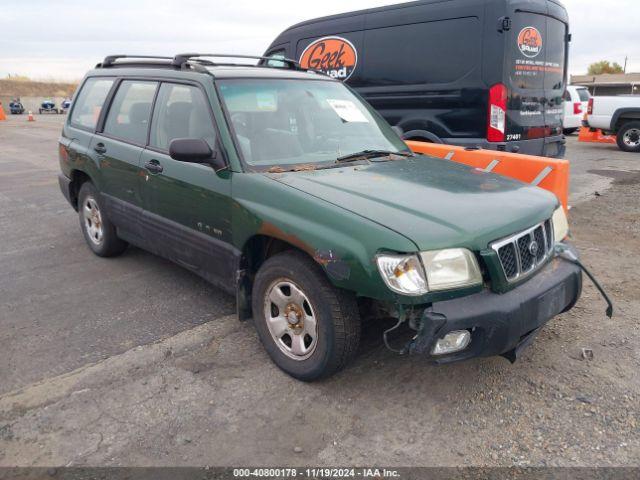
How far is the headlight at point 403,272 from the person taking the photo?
8.52 feet

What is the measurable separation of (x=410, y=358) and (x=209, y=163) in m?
1.78

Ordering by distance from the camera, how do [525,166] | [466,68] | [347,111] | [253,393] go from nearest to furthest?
[253,393] < [347,111] < [525,166] < [466,68]

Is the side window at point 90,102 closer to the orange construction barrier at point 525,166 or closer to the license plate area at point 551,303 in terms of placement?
the orange construction barrier at point 525,166

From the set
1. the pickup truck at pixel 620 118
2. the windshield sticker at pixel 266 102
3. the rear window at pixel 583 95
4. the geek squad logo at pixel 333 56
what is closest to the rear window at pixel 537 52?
the geek squad logo at pixel 333 56

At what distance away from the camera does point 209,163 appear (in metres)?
3.48

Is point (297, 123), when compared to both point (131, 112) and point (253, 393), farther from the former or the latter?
point (253, 393)

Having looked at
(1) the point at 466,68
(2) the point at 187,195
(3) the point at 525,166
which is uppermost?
(1) the point at 466,68

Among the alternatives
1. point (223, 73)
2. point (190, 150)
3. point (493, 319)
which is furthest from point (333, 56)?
point (493, 319)

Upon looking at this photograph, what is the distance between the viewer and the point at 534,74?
6.68 m

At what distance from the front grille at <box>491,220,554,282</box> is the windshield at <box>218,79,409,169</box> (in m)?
1.33

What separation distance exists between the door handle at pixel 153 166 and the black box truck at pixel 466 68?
3.89 metres

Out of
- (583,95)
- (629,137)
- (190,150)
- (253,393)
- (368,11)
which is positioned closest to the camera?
(253,393)

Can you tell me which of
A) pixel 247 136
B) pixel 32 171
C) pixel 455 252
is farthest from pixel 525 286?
pixel 32 171

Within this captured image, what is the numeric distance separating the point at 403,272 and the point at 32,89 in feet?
236
